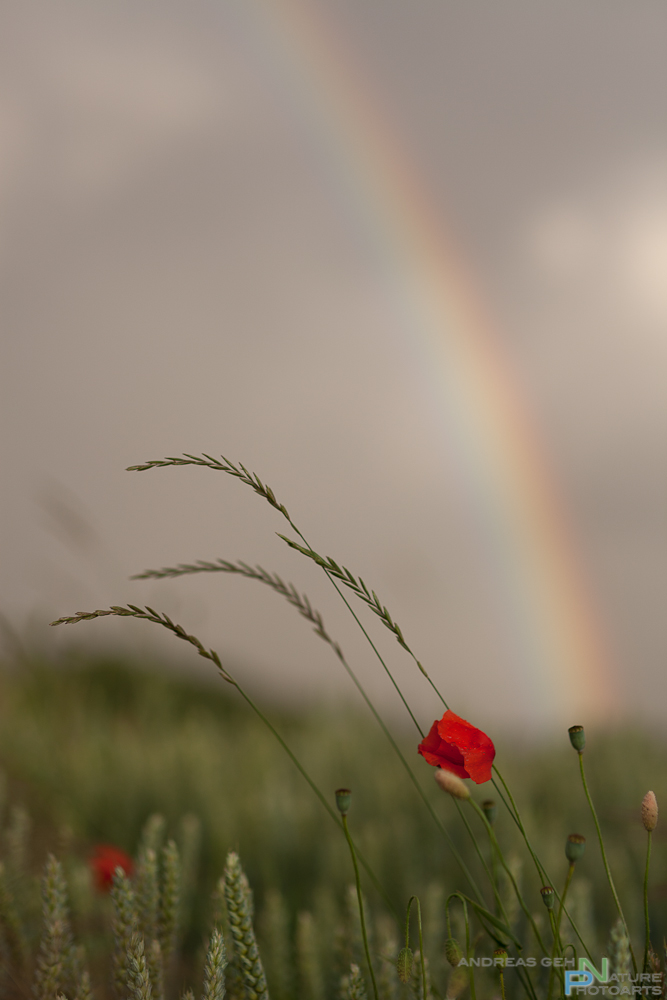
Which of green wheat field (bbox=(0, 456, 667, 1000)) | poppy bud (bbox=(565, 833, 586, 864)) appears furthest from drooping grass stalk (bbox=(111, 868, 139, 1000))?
poppy bud (bbox=(565, 833, 586, 864))

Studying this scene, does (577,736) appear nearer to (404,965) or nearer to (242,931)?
(404,965)

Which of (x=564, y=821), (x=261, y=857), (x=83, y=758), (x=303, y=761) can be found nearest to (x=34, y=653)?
(x=83, y=758)

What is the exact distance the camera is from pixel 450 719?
1.13 m

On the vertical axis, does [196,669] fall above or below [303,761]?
above

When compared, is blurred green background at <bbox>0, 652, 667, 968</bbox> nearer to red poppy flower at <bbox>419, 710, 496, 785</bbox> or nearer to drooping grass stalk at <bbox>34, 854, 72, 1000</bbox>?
drooping grass stalk at <bbox>34, 854, 72, 1000</bbox>

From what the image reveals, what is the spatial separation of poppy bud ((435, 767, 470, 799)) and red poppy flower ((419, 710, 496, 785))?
0.52ft

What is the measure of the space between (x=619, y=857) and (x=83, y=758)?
2.64 meters

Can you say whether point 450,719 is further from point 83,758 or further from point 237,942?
point 83,758

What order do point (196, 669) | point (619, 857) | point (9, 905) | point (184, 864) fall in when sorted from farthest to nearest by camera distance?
point (196, 669), point (619, 857), point (184, 864), point (9, 905)

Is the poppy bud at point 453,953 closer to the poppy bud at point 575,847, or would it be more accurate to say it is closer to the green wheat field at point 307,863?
the green wheat field at point 307,863

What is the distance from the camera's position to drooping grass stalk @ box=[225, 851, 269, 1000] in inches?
46.4

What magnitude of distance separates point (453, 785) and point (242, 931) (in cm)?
54

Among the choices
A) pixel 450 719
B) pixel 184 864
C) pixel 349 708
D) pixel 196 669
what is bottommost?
pixel 184 864

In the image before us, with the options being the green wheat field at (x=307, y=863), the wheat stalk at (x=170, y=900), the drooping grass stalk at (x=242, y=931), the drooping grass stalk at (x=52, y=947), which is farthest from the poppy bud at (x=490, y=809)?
the drooping grass stalk at (x=52, y=947)
